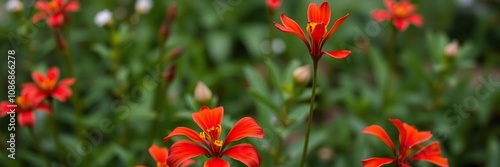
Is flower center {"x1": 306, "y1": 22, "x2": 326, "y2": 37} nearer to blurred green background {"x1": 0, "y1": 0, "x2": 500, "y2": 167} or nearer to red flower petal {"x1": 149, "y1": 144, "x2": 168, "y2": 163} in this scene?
red flower petal {"x1": 149, "y1": 144, "x2": 168, "y2": 163}

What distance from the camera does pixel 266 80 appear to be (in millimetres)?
2404

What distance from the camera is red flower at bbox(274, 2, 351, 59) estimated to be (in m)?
0.99

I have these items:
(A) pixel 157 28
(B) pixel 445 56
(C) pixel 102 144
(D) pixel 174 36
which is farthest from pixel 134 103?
(B) pixel 445 56

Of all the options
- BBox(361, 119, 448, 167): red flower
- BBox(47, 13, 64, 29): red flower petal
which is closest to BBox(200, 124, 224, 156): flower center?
BBox(361, 119, 448, 167): red flower

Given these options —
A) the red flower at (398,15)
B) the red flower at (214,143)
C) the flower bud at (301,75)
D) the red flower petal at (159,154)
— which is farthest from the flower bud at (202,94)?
the red flower at (398,15)

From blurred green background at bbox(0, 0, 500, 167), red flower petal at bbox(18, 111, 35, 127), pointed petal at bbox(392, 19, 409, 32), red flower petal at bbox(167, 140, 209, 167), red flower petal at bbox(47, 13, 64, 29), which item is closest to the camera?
red flower petal at bbox(167, 140, 209, 167)

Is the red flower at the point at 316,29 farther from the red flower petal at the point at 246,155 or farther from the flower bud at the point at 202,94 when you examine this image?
the flower bud at the point at 202,94

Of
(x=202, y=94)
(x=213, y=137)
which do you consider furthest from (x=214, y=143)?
(x=202, y=94)

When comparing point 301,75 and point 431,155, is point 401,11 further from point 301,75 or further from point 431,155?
point 431,155

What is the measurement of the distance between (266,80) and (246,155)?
1.42 meters

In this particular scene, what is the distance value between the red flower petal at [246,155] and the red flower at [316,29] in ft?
0.61

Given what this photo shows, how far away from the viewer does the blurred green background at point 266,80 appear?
1.87 meters

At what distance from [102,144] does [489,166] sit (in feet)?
4.07

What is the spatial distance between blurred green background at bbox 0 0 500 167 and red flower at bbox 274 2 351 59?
18.9 inches
